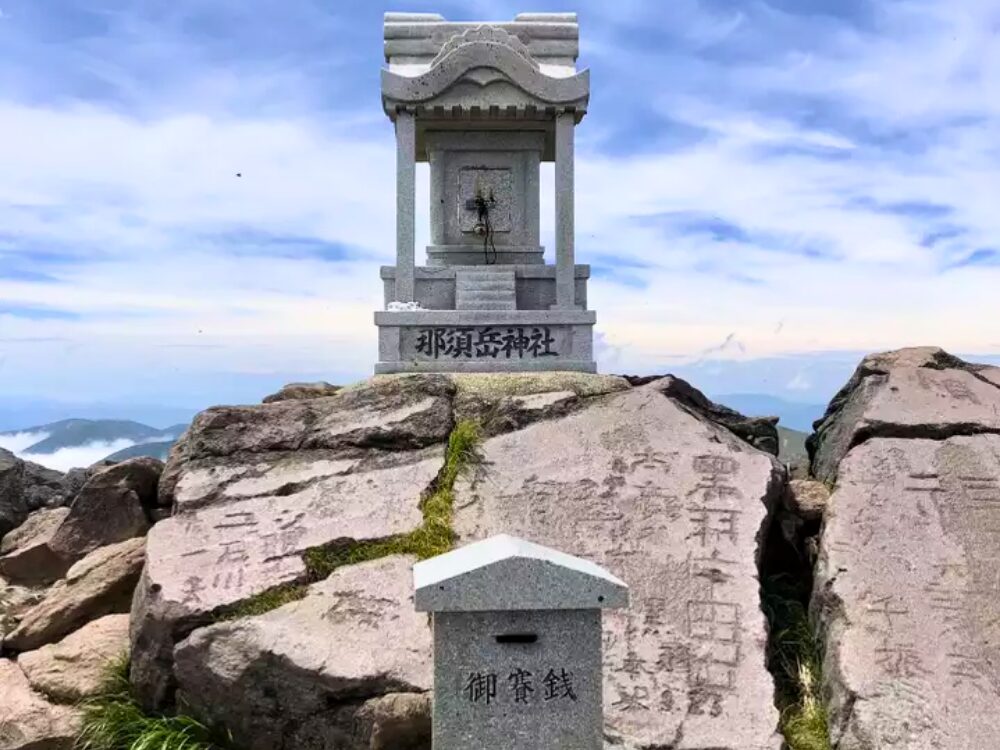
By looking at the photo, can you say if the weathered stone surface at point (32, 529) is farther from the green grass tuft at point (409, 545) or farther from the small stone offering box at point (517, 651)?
the small stone offering box at point (517, 651)

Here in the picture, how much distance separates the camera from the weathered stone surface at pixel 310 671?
5648 mm

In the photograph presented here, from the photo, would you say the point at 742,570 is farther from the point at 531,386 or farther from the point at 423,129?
the point at 423,129

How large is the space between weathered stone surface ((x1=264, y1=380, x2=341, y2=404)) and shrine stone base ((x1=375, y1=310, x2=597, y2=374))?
36.5 inches

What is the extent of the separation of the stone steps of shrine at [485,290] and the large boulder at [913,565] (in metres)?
3.73

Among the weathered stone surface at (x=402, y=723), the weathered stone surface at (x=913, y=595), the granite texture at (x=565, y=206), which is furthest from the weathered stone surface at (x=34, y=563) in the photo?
the weathered stone surface at (x=913, y=595)

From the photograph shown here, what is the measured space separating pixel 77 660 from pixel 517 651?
4.02m

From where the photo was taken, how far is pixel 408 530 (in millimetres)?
6777

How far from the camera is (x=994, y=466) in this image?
7.36 m

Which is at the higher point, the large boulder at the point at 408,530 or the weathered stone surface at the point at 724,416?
the weathered stone surface at the point at 724,416

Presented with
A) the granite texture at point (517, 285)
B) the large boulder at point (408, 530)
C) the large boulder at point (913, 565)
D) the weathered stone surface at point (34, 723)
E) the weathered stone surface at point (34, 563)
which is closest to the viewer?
the large boulder at point (913, 565)

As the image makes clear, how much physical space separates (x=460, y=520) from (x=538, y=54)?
6.36 meters

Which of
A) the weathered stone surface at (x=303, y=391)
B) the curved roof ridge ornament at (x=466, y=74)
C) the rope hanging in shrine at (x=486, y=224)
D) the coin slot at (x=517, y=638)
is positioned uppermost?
the curved roof ridge ornament at (x=466, y=74)

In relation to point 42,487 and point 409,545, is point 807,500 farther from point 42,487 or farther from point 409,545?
point 42,487

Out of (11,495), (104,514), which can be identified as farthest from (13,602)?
(11,495)
